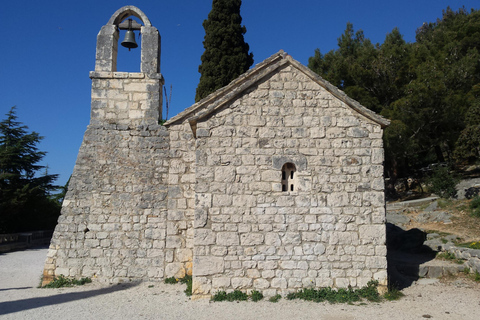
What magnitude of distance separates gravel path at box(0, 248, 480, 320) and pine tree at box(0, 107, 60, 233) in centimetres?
991

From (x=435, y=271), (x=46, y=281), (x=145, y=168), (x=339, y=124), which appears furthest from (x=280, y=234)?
(x=46, y=281)

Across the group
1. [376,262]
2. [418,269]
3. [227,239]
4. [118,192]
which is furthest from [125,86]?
[418,269]

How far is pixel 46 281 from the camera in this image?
8.00m

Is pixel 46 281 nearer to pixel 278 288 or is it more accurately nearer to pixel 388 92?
pixel 278 288

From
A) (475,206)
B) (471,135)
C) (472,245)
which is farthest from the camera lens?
(471,135)

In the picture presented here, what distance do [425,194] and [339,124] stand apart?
13.1 meters

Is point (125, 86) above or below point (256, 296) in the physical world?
above

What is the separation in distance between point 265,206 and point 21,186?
50.9 feet

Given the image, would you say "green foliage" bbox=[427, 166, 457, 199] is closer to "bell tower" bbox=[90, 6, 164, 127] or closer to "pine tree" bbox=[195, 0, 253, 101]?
"pine tree" bbox=[195, 0, 253, 101]

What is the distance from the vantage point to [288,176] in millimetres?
6996

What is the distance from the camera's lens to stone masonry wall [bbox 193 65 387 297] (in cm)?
664

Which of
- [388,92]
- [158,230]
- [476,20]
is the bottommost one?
[158,230]

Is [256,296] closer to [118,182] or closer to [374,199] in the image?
[374,199]

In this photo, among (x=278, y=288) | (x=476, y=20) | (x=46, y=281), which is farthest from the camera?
(x=476, y=20)
